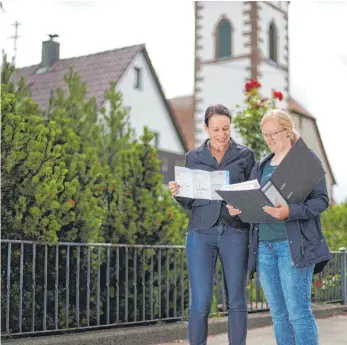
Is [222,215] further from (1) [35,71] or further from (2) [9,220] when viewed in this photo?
(1) [35,71]

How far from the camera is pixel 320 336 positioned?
8.23m

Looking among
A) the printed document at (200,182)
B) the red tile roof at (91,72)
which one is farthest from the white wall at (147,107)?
the printed document at (200,182)

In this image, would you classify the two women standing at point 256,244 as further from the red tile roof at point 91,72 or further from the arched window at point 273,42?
the arched window at point 273,42

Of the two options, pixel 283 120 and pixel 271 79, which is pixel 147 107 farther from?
pixel 283 120

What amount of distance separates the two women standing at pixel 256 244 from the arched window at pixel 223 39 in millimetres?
32821

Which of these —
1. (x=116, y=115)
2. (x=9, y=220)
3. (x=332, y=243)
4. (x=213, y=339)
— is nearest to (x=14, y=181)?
(x=9, y=220)

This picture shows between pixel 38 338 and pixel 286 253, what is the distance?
102 inches

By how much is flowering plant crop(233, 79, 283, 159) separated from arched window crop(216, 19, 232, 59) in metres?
26.3

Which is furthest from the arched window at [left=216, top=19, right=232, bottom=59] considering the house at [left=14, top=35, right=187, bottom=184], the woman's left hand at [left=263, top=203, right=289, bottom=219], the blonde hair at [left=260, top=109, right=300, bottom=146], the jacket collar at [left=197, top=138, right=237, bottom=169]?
the woman's left hand at [left=263, top=203, right=289, bottom=219]

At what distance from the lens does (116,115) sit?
1789 cm

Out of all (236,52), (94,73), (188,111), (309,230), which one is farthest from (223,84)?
(309,230)

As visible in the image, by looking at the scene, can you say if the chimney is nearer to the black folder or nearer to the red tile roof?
the red tile roof

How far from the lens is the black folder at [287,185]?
15.6 feet

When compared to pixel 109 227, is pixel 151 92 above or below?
above
